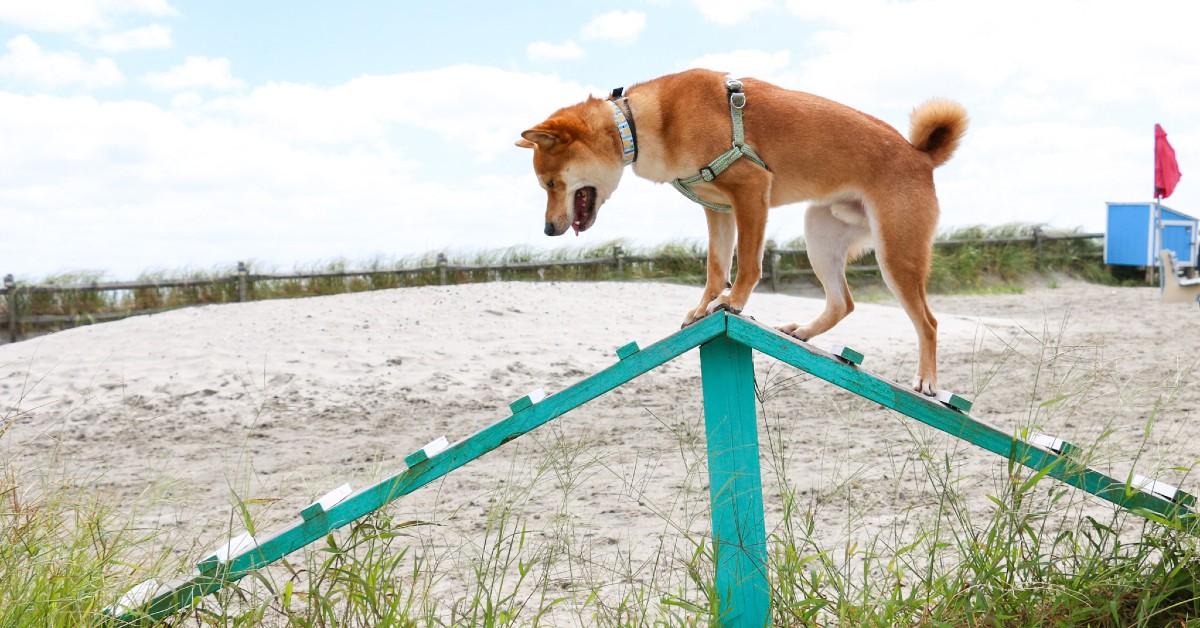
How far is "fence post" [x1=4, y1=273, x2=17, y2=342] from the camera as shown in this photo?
13.2 metres

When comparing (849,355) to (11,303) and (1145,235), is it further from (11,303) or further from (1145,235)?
(1145,235)

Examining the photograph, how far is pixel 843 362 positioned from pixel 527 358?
6.36 meters

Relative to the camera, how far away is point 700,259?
15.5 m

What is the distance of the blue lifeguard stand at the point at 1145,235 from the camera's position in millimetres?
16297

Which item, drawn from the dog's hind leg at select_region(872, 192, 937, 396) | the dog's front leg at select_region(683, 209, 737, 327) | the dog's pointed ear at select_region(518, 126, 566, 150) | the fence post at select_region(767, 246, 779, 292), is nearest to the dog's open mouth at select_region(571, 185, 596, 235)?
the dog's pointed ear at select_region(518, 126, 566, 150)

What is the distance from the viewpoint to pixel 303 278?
1435 cm

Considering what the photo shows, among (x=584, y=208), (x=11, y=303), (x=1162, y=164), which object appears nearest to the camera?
(x=584, y=208)

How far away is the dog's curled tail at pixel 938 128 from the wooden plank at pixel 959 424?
2.75 ft

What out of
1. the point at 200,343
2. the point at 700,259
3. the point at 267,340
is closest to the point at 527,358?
the point at 267,340

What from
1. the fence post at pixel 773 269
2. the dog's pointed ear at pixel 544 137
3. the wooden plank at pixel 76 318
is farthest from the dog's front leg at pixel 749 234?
the fence post at pixel 773 269

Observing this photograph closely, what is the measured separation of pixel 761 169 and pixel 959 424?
92cm

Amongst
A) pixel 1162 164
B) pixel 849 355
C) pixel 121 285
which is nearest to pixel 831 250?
pixel 849 355

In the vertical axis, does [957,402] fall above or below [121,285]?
below

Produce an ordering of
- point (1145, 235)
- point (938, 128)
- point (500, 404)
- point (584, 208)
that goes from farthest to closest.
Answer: point (1145, 235), point (500, 404), point (938, 128), point (584, 208)
